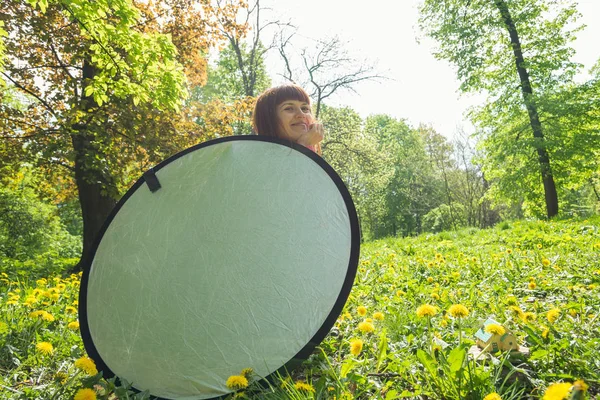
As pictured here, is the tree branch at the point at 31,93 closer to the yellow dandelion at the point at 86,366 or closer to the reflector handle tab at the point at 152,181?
the reflector handle tab at the point at 152,181

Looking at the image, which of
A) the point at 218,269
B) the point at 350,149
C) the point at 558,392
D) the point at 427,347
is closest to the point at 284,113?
the point at 218,269

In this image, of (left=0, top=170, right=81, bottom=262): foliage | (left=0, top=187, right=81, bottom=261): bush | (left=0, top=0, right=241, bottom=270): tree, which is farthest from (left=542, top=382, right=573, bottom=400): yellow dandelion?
(left=0, top=187, right=81, bottom=261): bush

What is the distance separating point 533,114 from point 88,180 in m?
12.4

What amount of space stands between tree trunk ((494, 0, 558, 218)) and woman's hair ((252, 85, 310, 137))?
1137cm

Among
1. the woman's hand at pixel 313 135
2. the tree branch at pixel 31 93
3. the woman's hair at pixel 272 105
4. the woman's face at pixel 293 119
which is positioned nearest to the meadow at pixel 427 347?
the woman's hand at pixel 313 135

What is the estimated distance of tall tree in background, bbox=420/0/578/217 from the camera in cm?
1159

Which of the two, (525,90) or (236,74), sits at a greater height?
(236,74)

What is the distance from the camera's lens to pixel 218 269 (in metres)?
1.61

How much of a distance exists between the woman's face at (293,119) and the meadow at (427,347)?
1202 mm

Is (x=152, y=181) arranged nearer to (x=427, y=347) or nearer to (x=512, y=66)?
(x=427, y=347)

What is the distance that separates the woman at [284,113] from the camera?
8.03ft

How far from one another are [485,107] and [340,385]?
14.2m

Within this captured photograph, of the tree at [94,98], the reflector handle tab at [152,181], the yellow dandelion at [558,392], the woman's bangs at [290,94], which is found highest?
the tree at [94,98]

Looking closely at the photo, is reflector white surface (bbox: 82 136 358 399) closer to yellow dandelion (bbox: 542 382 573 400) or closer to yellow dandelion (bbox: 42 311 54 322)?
yellow dandelion (bbox: 42 311 54 322)
